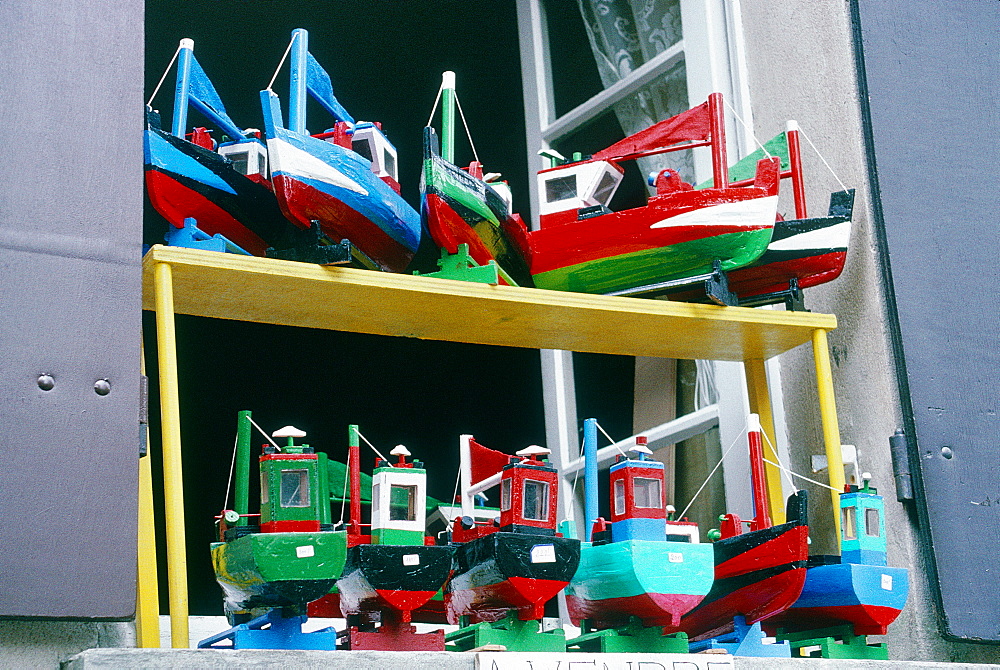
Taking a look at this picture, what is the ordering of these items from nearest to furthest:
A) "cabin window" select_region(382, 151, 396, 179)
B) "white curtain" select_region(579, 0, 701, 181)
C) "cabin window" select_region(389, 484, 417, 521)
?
"cabin window" select_region(389, 484, 417, 521) < "cabin window" select_region(382, 151, 396, 179) < "white curtain" select_region(579, 0, 701, 181)

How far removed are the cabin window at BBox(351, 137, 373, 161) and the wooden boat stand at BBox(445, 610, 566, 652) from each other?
0.65 m

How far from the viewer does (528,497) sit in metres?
1.34

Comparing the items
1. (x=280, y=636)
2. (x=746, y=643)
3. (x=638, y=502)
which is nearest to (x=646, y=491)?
(x=638, y=502)

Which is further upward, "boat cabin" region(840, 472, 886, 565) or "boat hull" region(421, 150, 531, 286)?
"boat hull" region(421, 150, 531, 286)

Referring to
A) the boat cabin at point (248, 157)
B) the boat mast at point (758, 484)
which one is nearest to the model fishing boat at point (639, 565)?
the boat mast at point (758, 484)

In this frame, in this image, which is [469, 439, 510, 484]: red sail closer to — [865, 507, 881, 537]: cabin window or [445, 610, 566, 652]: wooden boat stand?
[445, 610, 566, 652]: wooden boat stand

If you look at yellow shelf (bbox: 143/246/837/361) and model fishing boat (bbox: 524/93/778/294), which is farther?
model fishing boat (bbox: 524/93/778/294)

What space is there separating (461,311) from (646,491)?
35 cm

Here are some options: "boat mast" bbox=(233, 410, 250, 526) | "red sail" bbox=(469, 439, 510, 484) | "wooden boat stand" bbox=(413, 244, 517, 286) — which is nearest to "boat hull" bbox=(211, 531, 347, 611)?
"boat mast" bbox=(233, 410, 250, 526)

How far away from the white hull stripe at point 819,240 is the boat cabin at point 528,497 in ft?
1.78

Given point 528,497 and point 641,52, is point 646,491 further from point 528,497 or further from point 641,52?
point 641,52

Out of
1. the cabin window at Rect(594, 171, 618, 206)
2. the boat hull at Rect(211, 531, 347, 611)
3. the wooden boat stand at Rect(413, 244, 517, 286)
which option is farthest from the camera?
the cabin window at Rect(594, 171, 618, 206)

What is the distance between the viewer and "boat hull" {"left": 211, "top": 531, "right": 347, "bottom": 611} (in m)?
1.21

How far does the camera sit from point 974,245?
69.1 inches
